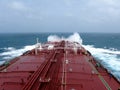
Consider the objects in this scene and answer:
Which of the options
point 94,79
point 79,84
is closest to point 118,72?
point 94,79

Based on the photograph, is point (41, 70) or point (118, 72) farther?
point (118, 72)

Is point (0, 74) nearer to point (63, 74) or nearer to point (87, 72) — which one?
point (63, 74)

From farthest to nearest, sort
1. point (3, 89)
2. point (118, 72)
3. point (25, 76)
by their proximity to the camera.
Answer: point (118, 72), point (25, 76), point (3, 89)

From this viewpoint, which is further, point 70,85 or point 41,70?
point 41,70

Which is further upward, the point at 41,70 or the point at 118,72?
the point at 41,70

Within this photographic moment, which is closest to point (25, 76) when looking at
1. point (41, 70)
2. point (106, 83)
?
point (41, 70)

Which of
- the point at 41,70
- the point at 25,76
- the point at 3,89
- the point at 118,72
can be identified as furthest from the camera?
the point at 118,72

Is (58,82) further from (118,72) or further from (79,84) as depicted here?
(118,72)

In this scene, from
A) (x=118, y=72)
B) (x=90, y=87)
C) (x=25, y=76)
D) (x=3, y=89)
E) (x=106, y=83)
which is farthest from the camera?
(x=118, y=72)

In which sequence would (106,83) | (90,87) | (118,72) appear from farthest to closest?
1. (118,72)
2. (106,83)
3. (90,87)
